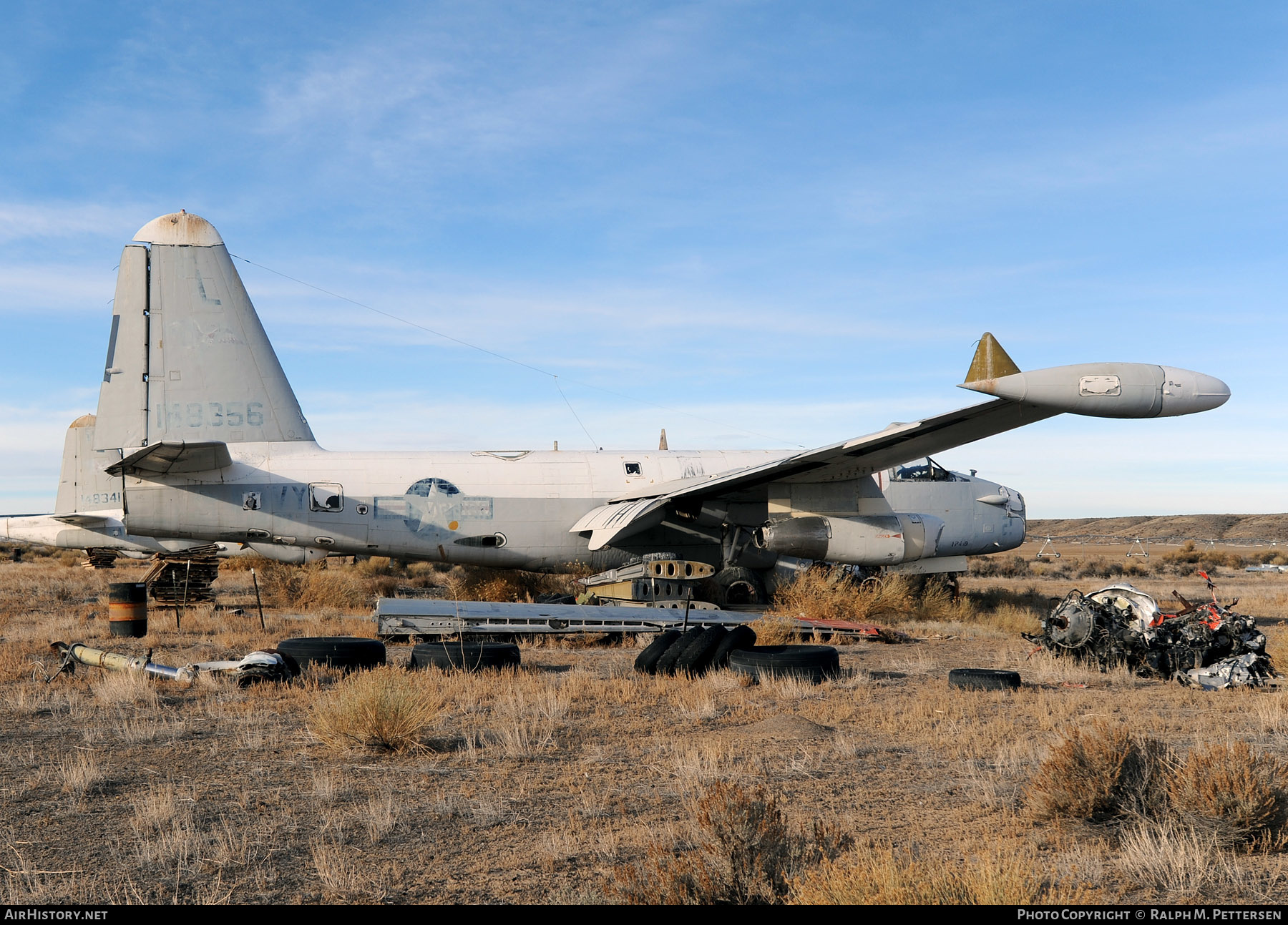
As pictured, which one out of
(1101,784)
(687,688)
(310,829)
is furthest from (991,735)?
(310,829)

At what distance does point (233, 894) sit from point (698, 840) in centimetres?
265

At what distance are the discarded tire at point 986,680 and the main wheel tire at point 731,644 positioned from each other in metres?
3.08

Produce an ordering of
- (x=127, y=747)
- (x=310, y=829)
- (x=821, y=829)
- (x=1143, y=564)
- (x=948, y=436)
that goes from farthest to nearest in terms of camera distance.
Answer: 1. (x=1143, y=564)
2. (x=948, y=436)
3. (x=127, y=747)
4. (x=310, y=829)
5. (x=821, y=829)

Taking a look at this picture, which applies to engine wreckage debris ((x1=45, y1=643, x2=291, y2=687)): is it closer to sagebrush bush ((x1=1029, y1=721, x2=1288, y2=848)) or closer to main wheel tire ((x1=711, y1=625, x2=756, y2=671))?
main wheel tire ((x1=711, y1=625, x2=756, y2=671))

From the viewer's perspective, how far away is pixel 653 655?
13273mm

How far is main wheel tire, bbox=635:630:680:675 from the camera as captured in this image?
1317cm

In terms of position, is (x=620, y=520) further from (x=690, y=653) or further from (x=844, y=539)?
(x=690, y=653)

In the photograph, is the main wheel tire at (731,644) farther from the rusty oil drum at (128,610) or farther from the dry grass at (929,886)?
the rusty oil drum at (128,610)

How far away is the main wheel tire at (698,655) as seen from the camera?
42.5ft

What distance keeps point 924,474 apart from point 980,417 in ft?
18.2

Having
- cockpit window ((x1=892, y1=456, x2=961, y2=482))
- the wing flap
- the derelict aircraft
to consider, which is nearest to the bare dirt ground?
the wing flap

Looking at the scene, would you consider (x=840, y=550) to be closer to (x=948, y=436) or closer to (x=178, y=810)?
(x=948, y=436)

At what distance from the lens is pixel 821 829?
216 inches

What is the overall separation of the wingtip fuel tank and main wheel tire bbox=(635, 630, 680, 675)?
18.5 ft
